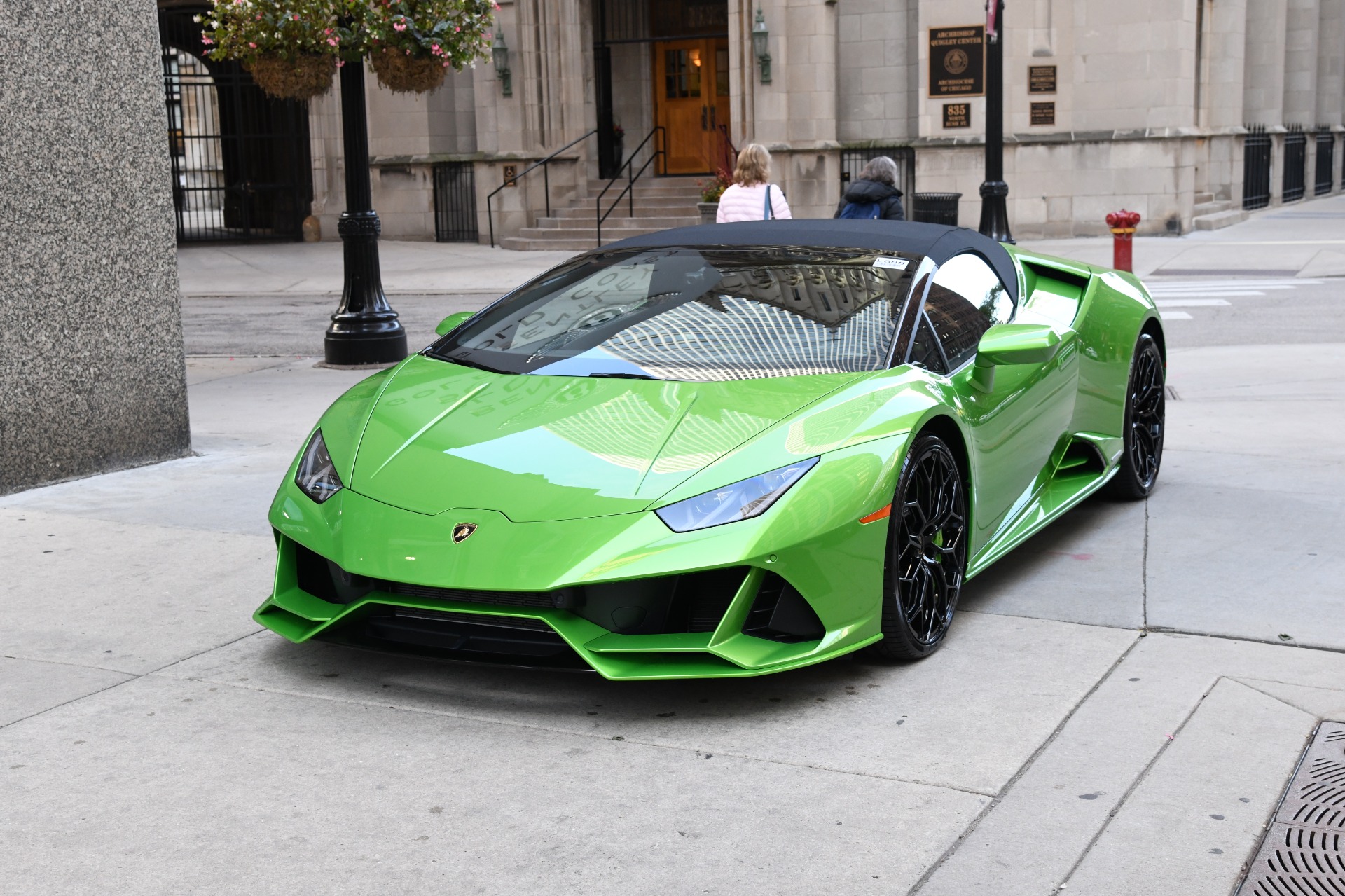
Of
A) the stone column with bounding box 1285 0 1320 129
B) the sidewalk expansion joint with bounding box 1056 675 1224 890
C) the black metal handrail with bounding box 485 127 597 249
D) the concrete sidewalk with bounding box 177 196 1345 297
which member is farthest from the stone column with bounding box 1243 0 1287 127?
the sidewalk expansion joint with bounding box 1056 675 1224 890

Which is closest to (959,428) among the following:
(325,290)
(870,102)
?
(325,290)

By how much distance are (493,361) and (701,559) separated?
1529mm

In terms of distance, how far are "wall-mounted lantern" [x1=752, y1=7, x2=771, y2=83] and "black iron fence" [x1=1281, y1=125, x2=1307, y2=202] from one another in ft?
44.9

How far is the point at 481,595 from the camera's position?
407cm

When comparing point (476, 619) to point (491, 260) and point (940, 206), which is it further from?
point (491, 260)

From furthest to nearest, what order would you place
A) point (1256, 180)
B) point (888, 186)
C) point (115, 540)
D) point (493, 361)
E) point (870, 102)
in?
1. point (1256, 180)
2. point (870, 102)
3. point (888, 186)
4. point (115, 540)
5. point (493, 361)

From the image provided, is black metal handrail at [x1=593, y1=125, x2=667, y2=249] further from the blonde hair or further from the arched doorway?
the blonde hair

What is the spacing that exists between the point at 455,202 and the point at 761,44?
6.59 m

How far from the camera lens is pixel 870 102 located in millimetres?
25922

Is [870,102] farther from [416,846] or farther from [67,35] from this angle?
[416,846]

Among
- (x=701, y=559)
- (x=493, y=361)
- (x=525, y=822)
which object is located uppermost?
(x=493, y=361)

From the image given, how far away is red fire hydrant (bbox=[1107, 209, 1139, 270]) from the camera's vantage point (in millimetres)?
15172

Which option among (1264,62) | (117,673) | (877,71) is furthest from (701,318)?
(1264,62)

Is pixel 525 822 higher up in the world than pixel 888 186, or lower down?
lower down
